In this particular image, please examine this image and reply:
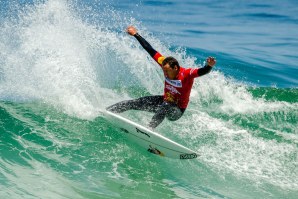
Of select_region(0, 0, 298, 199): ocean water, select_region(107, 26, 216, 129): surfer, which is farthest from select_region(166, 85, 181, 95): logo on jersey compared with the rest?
select_region(0, 0, 298, 199): ocean water

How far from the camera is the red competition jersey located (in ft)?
26.0

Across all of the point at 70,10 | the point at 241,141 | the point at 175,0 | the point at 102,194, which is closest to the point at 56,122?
the point at 102,194

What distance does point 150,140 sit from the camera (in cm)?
776

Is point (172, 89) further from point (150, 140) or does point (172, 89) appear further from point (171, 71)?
point (150, 140)

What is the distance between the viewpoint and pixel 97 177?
23.7 feet

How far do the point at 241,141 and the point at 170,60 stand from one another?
257 centimetres

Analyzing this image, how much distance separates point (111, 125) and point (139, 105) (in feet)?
2.42

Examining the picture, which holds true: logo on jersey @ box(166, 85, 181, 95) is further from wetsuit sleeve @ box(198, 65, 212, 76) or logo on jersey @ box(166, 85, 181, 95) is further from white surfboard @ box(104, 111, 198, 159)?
white surfboard @ box(104, 111, 198, 159)

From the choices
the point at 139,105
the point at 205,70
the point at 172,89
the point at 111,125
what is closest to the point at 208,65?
the point at 205,70

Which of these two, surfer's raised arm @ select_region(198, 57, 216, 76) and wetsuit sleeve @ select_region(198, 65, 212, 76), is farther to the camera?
wetsuit sleeve @ select_region(198, 65, 212, 76)

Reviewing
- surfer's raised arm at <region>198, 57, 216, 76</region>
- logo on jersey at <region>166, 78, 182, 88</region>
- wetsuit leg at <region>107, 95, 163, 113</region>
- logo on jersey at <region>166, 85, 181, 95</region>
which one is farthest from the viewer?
wetsuit leg at <region>107, 95, 163, 113</region>

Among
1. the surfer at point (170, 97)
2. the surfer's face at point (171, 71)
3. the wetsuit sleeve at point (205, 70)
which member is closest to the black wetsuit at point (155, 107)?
the surfer at point (170, 97)

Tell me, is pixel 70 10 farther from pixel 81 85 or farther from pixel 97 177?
pixel 97 177

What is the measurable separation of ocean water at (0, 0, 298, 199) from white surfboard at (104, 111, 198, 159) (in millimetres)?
308
